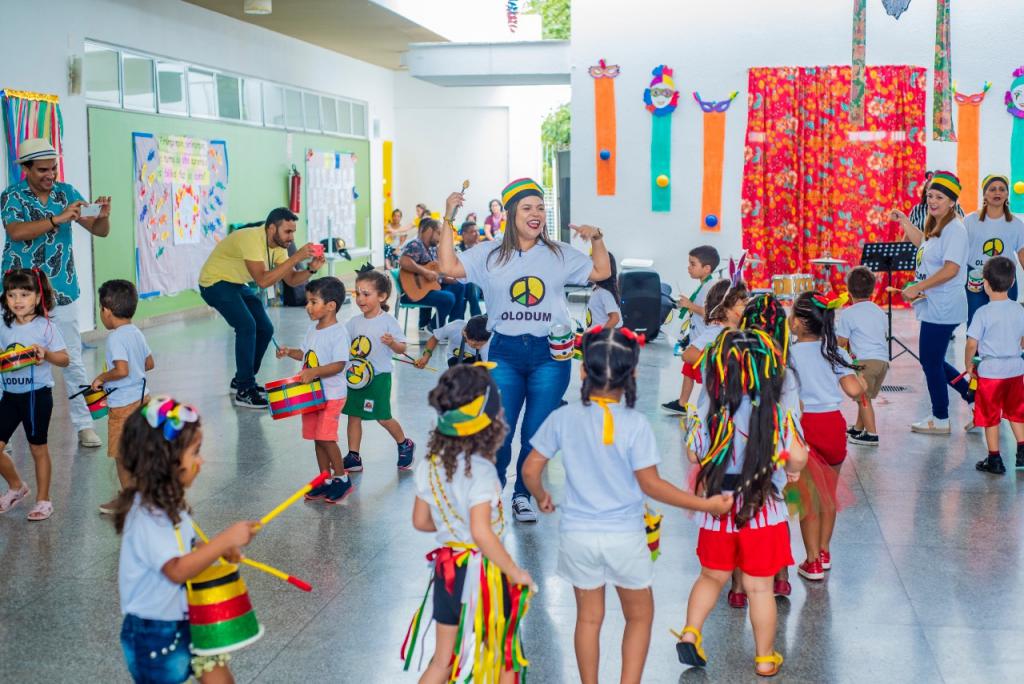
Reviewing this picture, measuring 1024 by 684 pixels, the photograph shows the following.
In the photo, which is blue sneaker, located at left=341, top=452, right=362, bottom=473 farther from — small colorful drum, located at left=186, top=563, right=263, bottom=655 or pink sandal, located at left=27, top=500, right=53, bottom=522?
small colorful drum, located at left=186, top=563, right=263, bottom=655

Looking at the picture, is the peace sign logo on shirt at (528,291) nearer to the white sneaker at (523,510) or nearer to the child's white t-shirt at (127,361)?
the white sneaker at (523,510)

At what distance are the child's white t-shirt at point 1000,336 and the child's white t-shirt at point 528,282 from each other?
262cm

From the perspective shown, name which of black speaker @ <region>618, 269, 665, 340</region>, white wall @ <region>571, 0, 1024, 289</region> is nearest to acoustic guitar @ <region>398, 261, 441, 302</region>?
black speaker @ <region>618, 269, 665, 340</region>

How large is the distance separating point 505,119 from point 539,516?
19672 mm

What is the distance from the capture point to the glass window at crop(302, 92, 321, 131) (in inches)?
742

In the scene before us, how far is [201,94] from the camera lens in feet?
49.5

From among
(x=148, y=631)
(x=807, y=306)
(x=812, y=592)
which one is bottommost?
(x=812, y=592)

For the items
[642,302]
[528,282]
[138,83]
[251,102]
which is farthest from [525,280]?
[251,102]

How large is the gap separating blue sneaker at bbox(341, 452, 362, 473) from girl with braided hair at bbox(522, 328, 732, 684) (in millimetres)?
3284

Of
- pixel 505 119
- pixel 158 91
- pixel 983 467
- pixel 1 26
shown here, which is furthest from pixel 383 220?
pixel 983 467

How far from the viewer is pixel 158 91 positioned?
1395 centimetres

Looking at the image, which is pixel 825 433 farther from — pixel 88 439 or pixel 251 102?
pixel 251 102

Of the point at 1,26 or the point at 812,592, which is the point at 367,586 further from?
the point at 1,26

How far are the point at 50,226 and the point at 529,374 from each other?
3.27 meters
